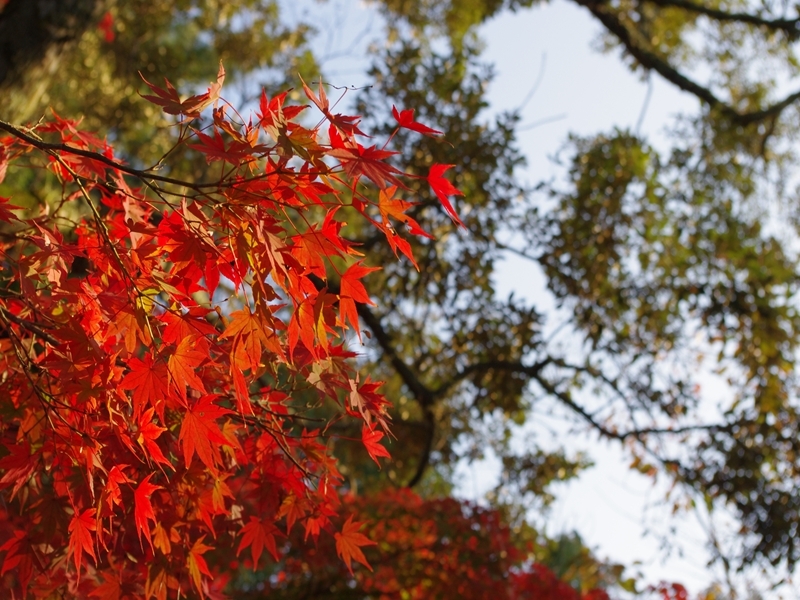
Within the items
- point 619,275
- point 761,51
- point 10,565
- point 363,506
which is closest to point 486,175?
point 619,275

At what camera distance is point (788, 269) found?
4625mm

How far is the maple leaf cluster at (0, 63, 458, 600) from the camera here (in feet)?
3.91

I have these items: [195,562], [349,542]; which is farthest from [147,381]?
[349,542]

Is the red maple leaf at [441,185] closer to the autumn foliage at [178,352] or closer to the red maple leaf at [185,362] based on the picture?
the autumn foliage at [178,352]

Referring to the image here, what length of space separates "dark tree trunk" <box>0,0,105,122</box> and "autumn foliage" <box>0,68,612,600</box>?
1.88m

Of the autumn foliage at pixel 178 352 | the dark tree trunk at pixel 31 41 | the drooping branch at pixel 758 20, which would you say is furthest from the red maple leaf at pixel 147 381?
the drooping branch at pixel 758 20

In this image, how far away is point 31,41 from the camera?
3297 millimetres

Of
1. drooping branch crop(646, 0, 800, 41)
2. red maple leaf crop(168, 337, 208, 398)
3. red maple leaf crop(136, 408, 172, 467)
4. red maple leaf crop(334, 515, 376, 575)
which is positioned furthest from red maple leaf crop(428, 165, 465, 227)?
drooping branch crop(646, 0, 800, 41)

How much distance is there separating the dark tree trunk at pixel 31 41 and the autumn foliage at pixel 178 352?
1.88 m

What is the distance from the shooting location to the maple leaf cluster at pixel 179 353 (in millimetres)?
1190

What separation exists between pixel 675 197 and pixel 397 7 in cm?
444

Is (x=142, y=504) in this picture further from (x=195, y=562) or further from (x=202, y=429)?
(x=195, y=562)

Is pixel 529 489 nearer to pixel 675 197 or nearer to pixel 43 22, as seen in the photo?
pixel 675 197

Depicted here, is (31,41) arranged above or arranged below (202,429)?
above
